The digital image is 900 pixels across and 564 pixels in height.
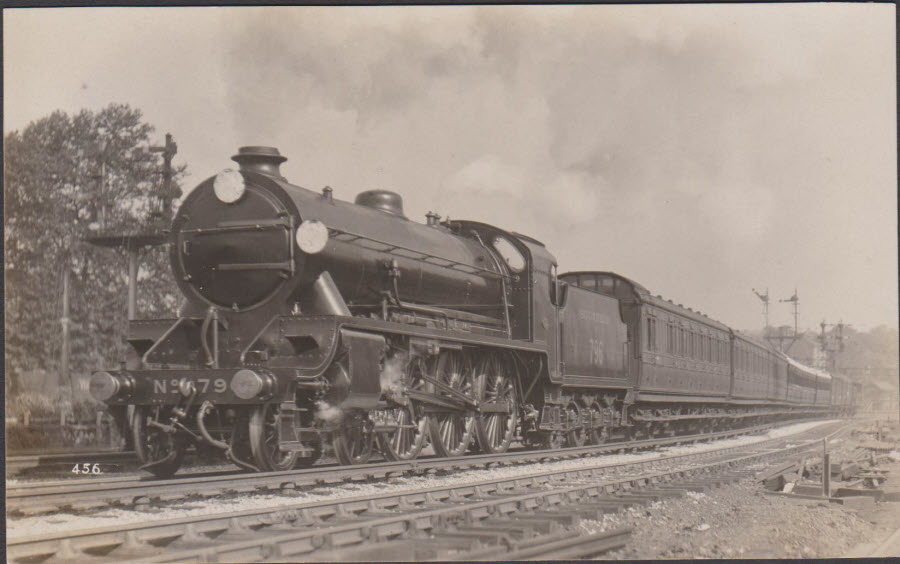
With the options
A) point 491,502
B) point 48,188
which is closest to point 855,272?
point 491,502

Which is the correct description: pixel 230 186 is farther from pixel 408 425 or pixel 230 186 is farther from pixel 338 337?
pixel 408 425

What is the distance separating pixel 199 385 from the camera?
9156 millimetres

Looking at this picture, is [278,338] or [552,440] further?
[552,440]

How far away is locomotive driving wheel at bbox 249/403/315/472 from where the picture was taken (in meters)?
9.15

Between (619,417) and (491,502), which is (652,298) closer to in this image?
(619,417)

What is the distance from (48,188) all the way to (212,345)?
862 centimetres

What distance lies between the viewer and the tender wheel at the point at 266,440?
9.15 metres

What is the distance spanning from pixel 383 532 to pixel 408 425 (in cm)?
448

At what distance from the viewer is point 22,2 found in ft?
26.5

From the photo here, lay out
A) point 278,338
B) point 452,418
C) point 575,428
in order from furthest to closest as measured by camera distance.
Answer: point 575,428, point 452,418, point 278,338

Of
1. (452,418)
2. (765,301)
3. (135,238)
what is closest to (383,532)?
(452,418)

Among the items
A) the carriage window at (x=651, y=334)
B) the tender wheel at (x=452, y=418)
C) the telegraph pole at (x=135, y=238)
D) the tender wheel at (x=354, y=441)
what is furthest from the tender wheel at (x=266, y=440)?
the carriage window at (x=651, y=334)

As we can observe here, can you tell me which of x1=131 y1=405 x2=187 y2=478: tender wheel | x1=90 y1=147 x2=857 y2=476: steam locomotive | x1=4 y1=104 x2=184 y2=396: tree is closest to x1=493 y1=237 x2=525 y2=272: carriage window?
x1=90 y1=147 x2=857 y2=476: steam locomotive

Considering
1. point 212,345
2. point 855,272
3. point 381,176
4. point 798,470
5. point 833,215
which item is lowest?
point 798,470
